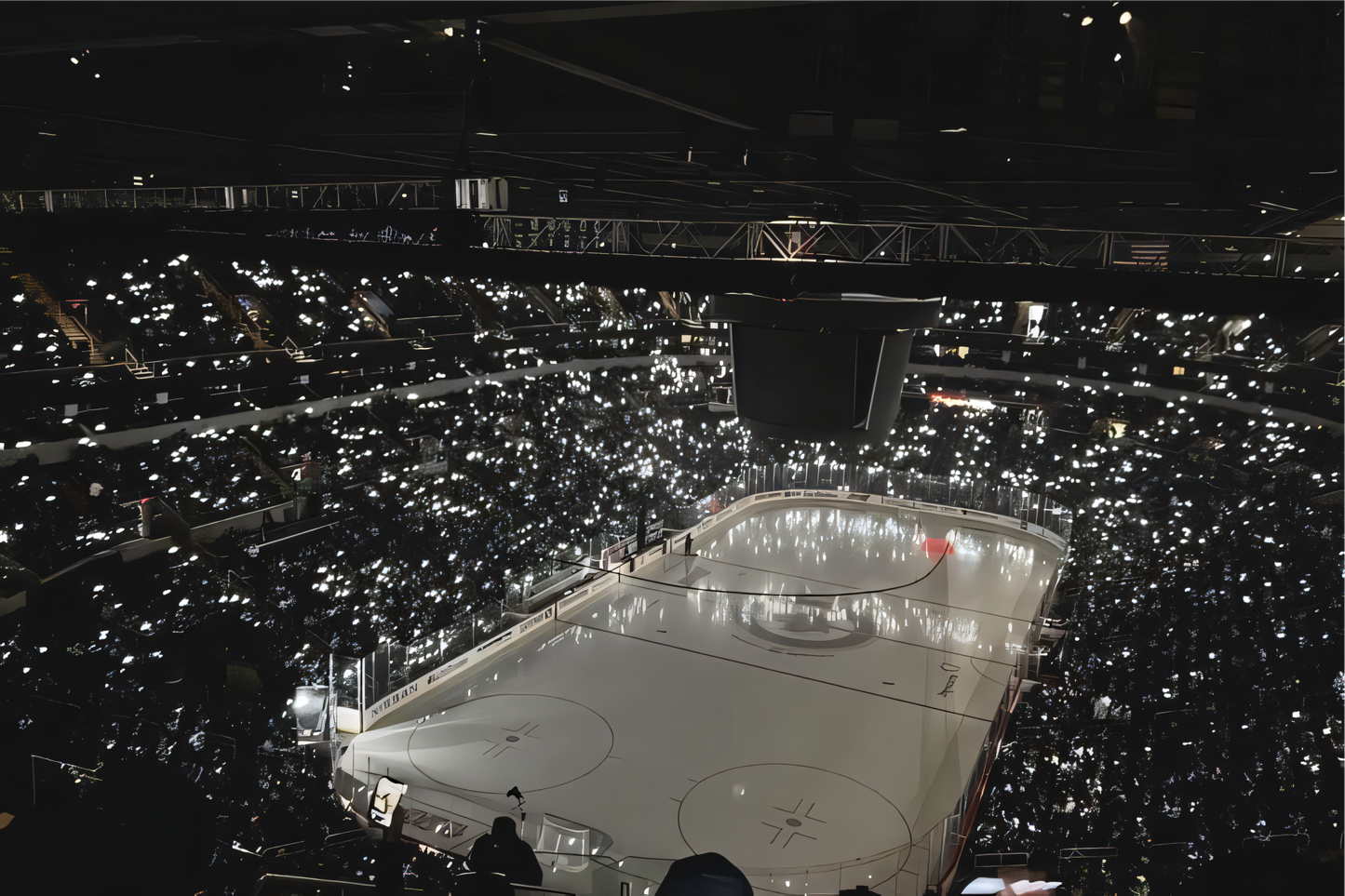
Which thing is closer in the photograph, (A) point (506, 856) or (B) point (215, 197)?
(A) point (506, 856)

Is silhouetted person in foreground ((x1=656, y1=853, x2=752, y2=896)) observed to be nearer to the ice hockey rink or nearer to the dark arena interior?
the dark arena interior

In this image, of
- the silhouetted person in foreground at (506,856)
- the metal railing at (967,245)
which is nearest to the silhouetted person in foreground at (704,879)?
the silhouetted person in foreground at (506,856)

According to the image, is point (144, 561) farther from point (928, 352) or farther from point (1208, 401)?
point (1208, 401)

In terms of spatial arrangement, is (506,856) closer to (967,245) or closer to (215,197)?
(215,197)

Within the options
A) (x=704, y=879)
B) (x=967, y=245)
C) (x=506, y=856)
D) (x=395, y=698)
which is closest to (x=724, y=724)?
(x=506, y=856)

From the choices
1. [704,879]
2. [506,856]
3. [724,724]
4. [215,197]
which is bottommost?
[724,724]

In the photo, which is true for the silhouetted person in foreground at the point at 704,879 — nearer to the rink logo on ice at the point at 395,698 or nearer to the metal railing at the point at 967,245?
the metal railing at the point at 967,245
